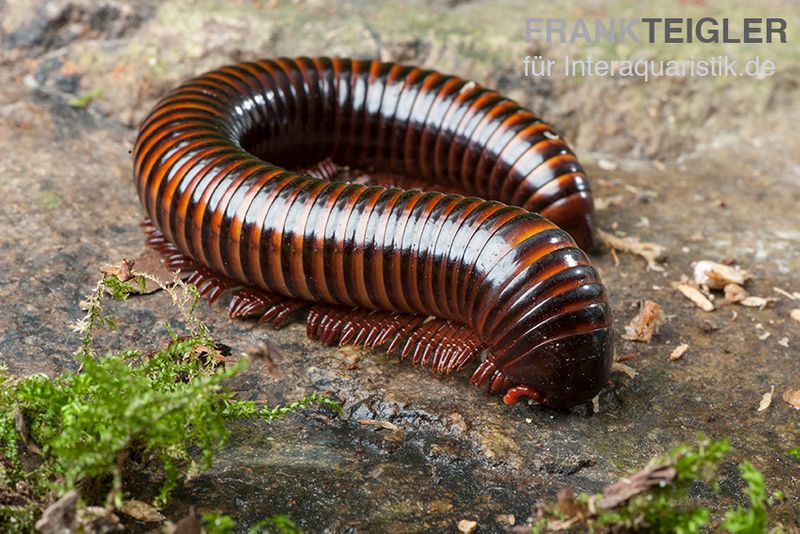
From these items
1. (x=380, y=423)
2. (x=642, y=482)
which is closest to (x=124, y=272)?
(x=380, y=423)

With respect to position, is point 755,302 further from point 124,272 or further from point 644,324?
point 124,272

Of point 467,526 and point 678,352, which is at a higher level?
point 467,526

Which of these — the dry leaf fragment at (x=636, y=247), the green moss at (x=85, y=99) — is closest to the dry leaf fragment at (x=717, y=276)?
the dry leaf fragment at (x=636, y=247)

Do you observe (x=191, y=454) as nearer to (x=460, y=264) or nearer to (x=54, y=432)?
(x=54, y=432)

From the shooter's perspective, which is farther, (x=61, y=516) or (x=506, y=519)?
(x=506, y=519)

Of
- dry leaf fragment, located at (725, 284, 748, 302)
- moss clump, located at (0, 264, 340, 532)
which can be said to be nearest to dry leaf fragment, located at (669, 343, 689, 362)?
dry leaf fragment, located at (725, 284, 748, 302)

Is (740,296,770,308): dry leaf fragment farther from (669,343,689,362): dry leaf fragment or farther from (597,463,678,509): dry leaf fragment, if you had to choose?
(597,463,678,509): dry leaf fragment

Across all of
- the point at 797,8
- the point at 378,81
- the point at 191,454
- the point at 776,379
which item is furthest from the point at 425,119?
the point at 797,8
